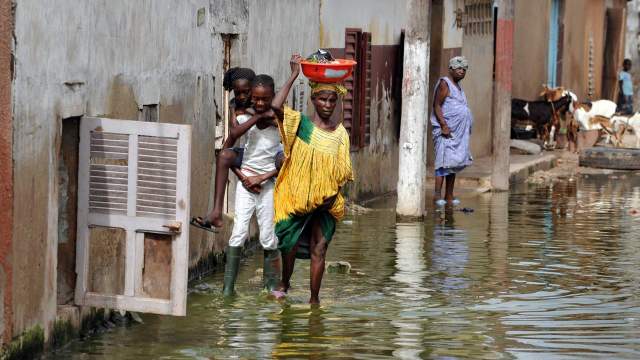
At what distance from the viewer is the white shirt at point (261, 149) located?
397 inches

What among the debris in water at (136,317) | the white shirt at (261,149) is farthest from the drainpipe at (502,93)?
the debris in water at (136,317)

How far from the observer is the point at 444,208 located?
1619cm

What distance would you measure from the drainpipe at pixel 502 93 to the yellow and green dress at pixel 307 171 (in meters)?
8.67

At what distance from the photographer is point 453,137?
53.0 feet

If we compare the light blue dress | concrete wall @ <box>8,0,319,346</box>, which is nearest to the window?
the light blue dress

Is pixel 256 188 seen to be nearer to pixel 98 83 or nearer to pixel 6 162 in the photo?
pixel 98 83

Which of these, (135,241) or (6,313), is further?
(135,241)

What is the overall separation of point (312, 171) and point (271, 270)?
3.77 ft

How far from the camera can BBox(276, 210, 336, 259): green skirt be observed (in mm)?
9711

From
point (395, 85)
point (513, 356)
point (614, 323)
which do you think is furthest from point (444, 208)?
point (513, 356)

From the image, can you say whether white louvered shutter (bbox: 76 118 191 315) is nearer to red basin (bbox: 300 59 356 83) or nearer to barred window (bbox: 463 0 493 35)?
red basin (bbox: 300 59 356 83)

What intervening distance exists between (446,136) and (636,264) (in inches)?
168

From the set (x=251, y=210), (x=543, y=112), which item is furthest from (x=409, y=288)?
(x=543, y=112)

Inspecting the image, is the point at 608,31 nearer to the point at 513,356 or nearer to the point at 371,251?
the point at 371,251
